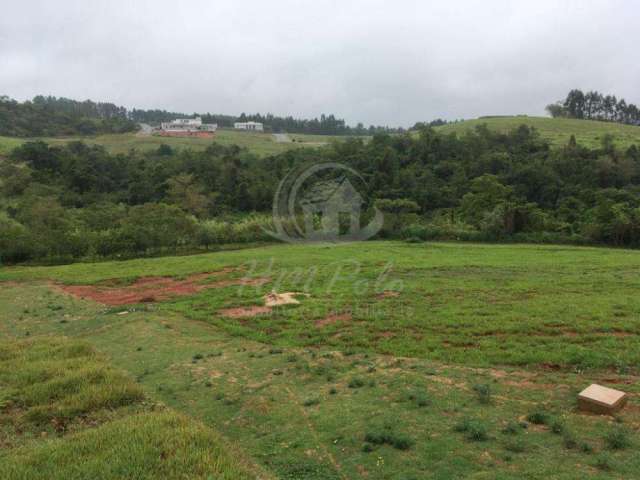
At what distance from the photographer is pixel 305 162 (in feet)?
274

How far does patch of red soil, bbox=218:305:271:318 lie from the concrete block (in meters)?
12.2

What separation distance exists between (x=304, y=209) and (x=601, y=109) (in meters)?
127

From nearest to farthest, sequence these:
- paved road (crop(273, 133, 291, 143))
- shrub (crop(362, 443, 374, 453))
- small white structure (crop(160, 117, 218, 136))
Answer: shrub (crop(362, 443, 374, 453)) → paved road (crop(273, 133, 291, 143)) → small white structure (crop(160, 117, 218, 136))

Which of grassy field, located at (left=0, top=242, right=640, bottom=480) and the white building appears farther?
the white building

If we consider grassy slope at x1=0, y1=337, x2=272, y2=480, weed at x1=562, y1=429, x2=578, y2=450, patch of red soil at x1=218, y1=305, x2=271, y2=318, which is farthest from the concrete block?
patch of red soil at x1=218, y1=305, x2=271, y2=318

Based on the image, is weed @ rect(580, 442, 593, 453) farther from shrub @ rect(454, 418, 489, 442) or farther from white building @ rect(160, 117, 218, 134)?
white building @ rect(160, 117, 218, 134)

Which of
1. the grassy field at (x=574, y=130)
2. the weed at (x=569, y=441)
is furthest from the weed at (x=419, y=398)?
the grassy field at (x=574, y=130)

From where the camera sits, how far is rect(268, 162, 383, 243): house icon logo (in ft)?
170

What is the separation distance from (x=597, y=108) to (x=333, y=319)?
517ft

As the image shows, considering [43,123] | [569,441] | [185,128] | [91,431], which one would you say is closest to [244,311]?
[91,431]

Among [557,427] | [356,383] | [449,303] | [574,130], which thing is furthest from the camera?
[574,130]

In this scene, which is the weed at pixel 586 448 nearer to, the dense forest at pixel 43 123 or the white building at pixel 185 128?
the dense forest at pixel 43 123

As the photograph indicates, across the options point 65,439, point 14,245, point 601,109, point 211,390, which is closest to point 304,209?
point 14,245

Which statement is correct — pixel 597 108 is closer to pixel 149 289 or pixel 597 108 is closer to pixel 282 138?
pixel 282 138
